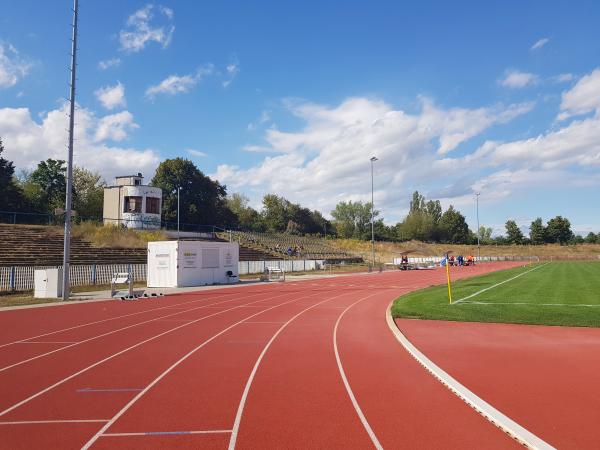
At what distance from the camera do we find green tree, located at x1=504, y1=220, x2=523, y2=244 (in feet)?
399

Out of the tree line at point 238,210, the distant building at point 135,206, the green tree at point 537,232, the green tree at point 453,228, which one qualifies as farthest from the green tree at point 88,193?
the green tree at point 537,232

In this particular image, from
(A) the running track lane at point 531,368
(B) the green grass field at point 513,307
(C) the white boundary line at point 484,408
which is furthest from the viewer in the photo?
(B) the green grass field at point 513,307

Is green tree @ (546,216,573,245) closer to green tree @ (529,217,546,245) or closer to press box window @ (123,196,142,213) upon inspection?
green tree @ (529,217,546,245)

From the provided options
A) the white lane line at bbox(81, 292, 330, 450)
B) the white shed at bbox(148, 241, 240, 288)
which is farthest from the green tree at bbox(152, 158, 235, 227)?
the white lane line at bbox(81, 292, 330, 450)

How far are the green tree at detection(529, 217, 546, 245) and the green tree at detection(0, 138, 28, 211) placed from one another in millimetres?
112138

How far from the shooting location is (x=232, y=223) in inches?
3155

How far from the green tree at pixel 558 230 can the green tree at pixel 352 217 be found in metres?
43.3

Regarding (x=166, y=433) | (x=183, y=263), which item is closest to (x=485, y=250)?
(x=183, y=263)

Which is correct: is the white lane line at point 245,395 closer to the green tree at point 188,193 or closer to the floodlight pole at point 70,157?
the floodlight pole at point 70,157

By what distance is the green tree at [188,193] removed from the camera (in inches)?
2805

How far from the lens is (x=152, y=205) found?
5650cm

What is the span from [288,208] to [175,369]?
310 feet

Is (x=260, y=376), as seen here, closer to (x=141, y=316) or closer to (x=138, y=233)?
(x=141, y=316)

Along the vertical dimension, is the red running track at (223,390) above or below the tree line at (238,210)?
below
